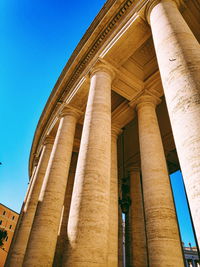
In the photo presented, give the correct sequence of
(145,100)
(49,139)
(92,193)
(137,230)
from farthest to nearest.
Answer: (49,139) < (137,230) < (145,100) < (92,193)

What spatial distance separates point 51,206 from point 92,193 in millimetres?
6835

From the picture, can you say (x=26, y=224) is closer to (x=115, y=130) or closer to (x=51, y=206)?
(x=51, y=206)

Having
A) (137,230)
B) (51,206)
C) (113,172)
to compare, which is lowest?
(51,206)

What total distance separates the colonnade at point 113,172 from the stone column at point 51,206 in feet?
0.19

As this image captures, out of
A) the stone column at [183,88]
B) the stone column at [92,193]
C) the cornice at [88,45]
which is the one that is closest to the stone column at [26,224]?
the cornice at [88,45]

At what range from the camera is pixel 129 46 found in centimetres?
1584

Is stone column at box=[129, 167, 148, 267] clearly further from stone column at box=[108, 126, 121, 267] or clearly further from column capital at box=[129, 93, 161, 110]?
column capital at box=[129, 93, 161, 110]

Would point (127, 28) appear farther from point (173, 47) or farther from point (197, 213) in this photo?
point (197, 213)

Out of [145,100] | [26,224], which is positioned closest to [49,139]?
[26,224]

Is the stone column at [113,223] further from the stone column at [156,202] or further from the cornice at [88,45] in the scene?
the cornice at [88,45]

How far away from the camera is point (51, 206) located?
14953 mm

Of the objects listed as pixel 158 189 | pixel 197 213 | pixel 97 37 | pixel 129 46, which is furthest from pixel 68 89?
pixel 197 213

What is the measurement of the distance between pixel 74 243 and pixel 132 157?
2223 cm

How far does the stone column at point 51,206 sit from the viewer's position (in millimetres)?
12930
